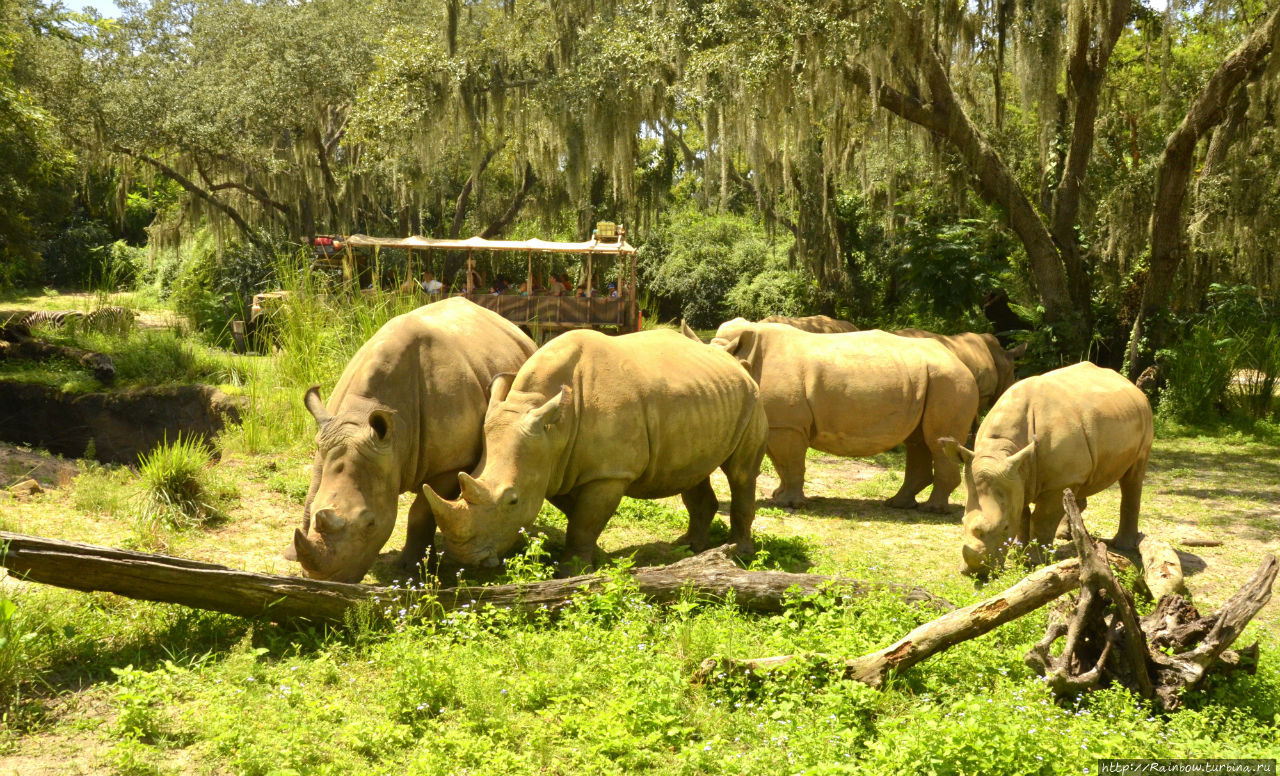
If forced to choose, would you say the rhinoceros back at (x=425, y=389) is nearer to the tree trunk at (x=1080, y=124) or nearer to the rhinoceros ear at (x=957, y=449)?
the rhinoceros ear at (x=957, y=449)

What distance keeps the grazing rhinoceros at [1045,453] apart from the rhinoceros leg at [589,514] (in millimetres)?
2706

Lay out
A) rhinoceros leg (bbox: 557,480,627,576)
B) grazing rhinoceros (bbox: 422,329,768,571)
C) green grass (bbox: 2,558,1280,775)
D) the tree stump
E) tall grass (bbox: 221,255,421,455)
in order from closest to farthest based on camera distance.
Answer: green grass (bbox: 2,558,1280,775)
the tree stump
grazing rhinoceros (bbox: 422,329,768,571)
rhinoceros leg (bbox: 557,480,627,576)
tall grass (bbox: 221,255,421,455)

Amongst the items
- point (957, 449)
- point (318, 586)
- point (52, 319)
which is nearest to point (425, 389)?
point (318, 586)

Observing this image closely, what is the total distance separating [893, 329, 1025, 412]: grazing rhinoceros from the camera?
13922 millimetres

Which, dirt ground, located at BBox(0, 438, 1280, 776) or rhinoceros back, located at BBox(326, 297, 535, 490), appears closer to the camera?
rhinoceros back, located at BBox(326, 297, 535, 490)

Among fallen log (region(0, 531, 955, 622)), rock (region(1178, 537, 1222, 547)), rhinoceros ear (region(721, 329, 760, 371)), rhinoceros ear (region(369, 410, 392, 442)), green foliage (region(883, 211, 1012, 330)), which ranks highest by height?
green foliage (region(883, 211, 1012, 330))

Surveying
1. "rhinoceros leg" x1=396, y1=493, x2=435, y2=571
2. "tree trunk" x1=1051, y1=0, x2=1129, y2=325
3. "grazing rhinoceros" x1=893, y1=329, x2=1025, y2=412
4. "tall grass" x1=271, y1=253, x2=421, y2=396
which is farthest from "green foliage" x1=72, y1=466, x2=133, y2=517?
"tree trunk" x1=1051, y1=0, x2=1129, y2=325

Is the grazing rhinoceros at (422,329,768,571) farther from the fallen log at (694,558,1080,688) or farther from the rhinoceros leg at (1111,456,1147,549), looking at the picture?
the rhinoceros leg at (1111,456,1147,549)

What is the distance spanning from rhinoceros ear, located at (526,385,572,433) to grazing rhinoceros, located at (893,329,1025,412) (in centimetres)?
774

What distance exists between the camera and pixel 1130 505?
9.41 metres

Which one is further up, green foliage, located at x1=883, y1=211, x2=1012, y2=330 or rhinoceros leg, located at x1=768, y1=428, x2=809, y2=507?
green foliage, located at x1=883, y1=211, x2=1012, y2=330

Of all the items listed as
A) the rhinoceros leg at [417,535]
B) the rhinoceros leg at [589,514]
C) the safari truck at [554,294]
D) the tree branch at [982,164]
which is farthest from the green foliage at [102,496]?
the tree branch at [982,164]

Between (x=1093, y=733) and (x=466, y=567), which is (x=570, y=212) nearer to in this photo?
(x=466, y=567)

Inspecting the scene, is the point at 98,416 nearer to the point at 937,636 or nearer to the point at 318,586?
the point at 318,586
